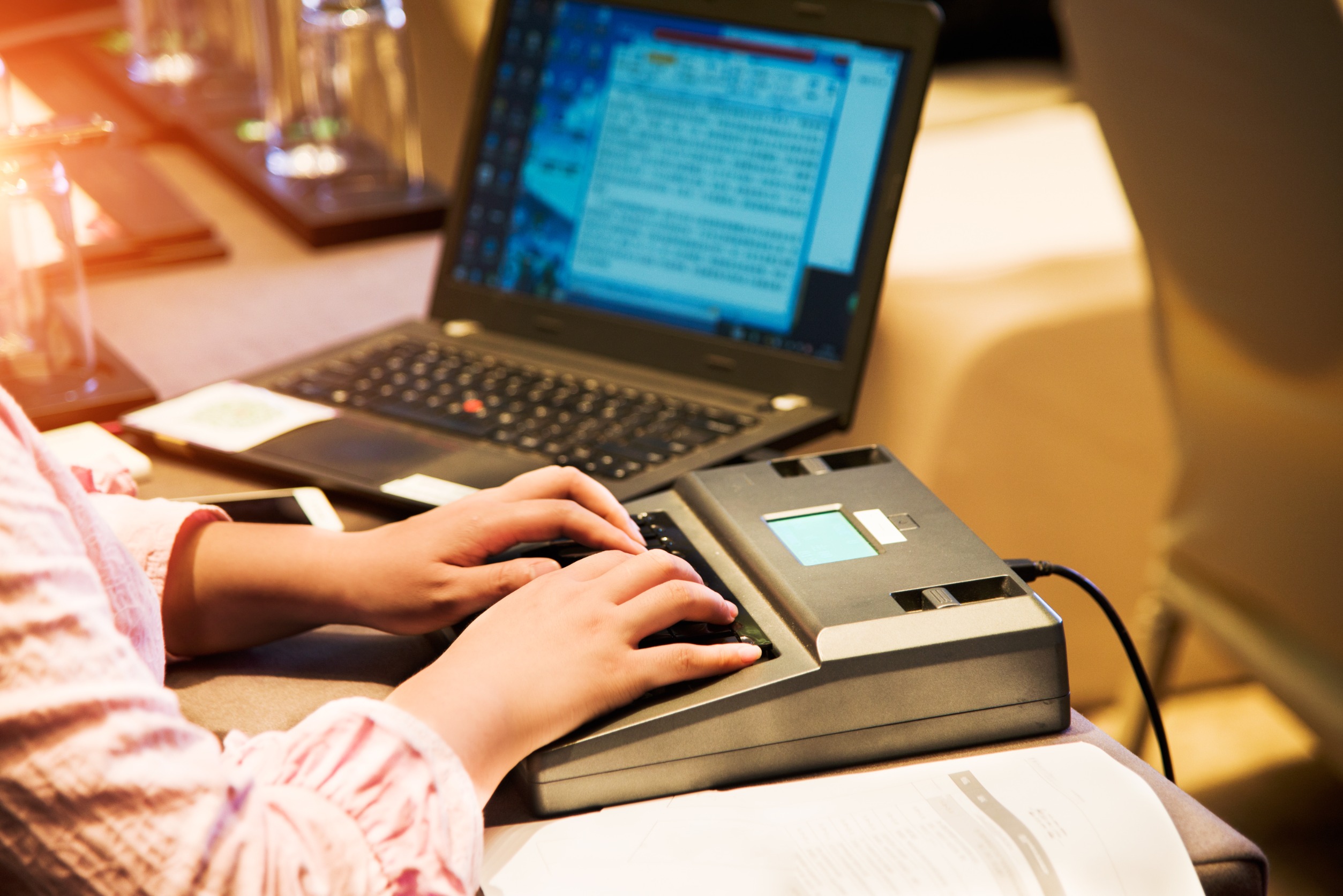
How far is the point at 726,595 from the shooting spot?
558 mm

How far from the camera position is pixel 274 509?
2.26 feet

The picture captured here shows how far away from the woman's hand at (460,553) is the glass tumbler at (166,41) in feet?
4.16

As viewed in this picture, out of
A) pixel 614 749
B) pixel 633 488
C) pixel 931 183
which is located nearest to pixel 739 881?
pixel 614 749

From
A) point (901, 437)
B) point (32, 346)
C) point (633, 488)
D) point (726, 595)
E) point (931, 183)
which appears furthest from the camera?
point (931, 183)

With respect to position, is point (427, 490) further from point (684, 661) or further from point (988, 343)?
point (988, 343)

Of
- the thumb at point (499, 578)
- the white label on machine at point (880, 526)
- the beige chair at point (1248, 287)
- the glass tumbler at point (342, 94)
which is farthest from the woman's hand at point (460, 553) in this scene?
the glass tumbler at point (342, 94)

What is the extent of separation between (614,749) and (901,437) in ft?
2.17

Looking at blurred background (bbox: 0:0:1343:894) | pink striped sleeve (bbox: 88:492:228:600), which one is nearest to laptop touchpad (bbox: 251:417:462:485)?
pink striped sleeve (bbox: 88:492:228:600)

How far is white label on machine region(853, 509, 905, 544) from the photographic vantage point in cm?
58

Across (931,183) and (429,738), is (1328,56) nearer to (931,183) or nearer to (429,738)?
(429,738)

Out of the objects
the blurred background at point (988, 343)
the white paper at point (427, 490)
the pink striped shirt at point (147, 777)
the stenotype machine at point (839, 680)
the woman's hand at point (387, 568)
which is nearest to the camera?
the pink striped shirt at point (147, 777)

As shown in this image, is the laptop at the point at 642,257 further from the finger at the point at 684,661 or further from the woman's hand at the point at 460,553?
the finger at the point at 684,661

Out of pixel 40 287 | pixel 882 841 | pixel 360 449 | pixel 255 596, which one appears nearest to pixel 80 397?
pixel 40 287

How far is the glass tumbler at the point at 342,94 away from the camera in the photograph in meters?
1.29
